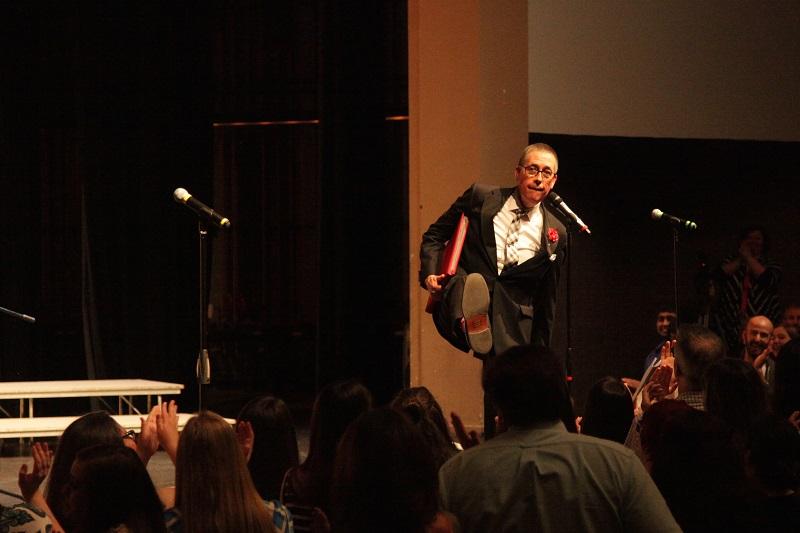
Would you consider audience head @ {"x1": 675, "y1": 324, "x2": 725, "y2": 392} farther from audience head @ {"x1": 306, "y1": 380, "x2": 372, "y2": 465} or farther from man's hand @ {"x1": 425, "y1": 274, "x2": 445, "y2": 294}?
audience head @ {"x1": 306, "y1": 380, "x2": 372, "y2": 465}

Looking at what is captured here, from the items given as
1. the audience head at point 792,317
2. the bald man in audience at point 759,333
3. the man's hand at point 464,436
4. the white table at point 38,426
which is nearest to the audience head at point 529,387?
the man's hand at point 464,436

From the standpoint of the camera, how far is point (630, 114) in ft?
22.1

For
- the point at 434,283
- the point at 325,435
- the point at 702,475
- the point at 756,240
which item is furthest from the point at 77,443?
the point at 756,240

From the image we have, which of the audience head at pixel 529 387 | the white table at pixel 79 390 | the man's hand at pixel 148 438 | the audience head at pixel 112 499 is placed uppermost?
the audience head at pixel 529 387

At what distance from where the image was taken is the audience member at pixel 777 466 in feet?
8.04

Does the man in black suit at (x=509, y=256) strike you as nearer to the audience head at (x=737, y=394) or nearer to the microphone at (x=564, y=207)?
the microphone at (x=564, y=207)

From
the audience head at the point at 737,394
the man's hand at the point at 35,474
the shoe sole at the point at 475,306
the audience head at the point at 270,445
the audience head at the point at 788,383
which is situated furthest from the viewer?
the shoe sole at the point at 475,306

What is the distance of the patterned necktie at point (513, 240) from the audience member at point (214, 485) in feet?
8.00

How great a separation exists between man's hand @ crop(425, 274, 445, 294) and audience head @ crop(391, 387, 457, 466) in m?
1.17

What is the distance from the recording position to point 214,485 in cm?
238

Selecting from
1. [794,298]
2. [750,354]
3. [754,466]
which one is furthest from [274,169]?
[754,466]

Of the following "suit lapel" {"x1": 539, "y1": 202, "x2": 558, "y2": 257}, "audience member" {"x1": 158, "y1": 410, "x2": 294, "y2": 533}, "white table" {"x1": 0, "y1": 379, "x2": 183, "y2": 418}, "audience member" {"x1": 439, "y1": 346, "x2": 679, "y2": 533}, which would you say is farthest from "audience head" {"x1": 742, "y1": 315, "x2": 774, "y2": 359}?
"audience member" {"x1": 158, "y1": 410, "x2": 294, "y2": 533}

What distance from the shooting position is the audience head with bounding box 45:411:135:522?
9.75 ft

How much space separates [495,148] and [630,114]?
0.86 meters
